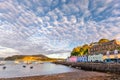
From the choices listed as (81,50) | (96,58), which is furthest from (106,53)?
(81,50)

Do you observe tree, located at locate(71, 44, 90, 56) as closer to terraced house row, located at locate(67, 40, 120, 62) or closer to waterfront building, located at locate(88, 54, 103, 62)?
terraced house row, located at locate(67, 40, 120, 62)

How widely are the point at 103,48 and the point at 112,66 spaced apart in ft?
238

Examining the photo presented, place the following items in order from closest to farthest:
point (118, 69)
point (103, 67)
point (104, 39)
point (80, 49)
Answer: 1. point (118, 69)
2. point (103, 67)
3. point (104, 39)
4. point (80, 49)

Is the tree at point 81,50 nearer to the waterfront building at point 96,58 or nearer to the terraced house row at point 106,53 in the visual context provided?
the terraced house row at point 106,53

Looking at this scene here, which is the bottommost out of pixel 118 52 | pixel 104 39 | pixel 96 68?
pixel 96 68

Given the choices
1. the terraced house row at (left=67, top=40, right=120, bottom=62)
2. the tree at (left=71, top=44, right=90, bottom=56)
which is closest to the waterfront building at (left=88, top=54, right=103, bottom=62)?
the terraced house row at (left=67, top=40, right=120, bottom=62)

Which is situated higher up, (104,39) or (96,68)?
(104,39)

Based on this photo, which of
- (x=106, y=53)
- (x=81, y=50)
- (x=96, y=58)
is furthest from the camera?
(x=81, y=50)

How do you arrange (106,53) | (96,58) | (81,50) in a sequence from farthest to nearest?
(81,50) → (96,58) → (106,53)

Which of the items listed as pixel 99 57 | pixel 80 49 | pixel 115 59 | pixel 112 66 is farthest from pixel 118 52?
pixel 80 49

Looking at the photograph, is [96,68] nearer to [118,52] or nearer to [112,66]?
[112,66]

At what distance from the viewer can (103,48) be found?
14525 cm

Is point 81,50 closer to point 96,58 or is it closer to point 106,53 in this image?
point 96,58

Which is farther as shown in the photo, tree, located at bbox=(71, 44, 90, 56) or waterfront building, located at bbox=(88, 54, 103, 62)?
tree, located at bbox=(71, 44, 90, 56)
